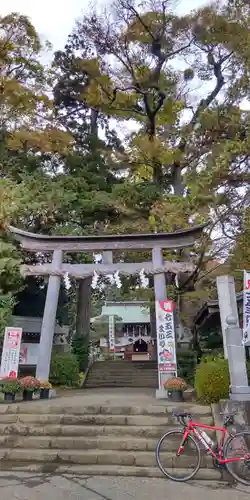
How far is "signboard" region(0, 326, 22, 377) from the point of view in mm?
10227

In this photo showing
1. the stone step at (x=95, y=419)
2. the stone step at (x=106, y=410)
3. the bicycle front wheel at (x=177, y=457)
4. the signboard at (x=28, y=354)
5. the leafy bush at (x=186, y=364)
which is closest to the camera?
the bicycle front wheel at (x=177, y=457)

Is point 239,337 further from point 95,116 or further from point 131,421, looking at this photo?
point 95,116

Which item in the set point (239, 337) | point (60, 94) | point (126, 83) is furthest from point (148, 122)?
point (239, 337)

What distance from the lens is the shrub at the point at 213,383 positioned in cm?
751

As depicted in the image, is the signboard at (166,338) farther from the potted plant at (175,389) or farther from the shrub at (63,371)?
the shrub at (63,371)

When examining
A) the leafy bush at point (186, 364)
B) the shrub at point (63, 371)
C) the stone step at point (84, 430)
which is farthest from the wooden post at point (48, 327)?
the leafy bush at point (186, 364)

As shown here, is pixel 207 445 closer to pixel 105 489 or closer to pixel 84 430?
pixel 105 489

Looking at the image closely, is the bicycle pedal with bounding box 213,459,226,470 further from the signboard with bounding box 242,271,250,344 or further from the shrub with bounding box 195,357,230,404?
the signboard with bounding box 242,271,250,344

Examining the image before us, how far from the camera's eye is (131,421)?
23.4 feet

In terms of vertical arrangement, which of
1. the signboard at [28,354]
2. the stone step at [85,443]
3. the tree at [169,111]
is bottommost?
the stone step at [85,443]

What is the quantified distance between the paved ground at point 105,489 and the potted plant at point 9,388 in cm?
353

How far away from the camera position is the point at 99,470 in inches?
229

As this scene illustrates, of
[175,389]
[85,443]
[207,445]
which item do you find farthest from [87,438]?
[175,389]

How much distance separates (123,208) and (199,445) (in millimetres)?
11477
